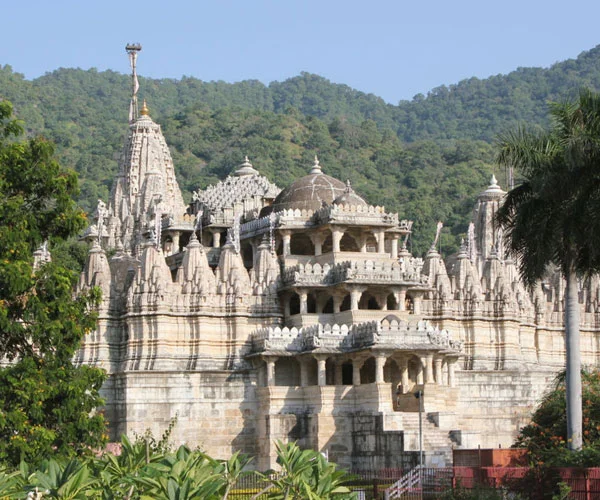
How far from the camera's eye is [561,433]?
50.0 meters

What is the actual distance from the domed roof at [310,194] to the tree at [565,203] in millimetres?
26965

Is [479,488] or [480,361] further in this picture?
[480,361]

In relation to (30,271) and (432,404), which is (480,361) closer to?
(432,404)

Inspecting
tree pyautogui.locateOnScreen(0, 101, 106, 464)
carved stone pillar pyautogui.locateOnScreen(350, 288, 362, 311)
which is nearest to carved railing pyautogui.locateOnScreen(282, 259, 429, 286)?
carved stone pillar pyautogui.locateOnScreen(350, 288, 362, 311)

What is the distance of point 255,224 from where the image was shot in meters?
74.8

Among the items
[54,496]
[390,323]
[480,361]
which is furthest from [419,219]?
[54,496]

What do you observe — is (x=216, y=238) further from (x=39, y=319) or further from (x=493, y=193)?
(x=39, y=319)

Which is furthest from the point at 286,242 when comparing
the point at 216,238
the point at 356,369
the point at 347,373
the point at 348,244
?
the point at 356,369

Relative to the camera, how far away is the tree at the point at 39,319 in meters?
43.2

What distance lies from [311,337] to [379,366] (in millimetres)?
3671

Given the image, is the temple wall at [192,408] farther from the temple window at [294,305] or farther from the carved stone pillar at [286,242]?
the carved stone pillar at [286,242]

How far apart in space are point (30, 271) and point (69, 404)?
404 cm

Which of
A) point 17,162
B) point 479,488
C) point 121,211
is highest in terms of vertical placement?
point 121,211

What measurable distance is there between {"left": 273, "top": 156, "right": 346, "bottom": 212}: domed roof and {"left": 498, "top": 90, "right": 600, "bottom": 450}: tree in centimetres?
2697
